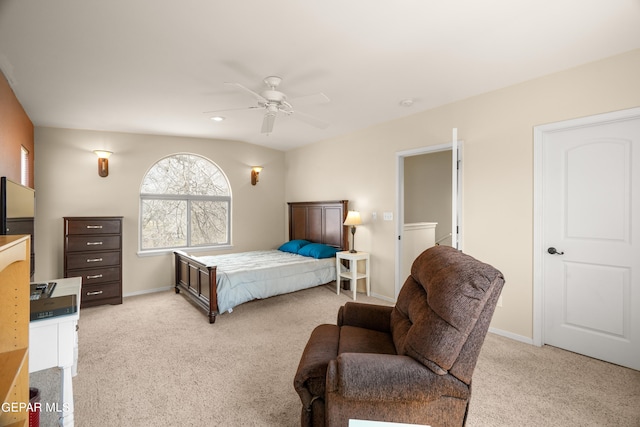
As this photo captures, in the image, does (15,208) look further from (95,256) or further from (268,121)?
(95,256)

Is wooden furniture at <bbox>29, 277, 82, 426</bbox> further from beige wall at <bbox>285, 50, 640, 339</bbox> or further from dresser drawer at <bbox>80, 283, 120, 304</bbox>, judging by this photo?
beige wall at <bbox>285, 50, 640, 339</bbox>

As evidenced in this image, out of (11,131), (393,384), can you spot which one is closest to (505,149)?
(393,384)

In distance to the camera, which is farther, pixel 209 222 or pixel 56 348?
pixel 209 222

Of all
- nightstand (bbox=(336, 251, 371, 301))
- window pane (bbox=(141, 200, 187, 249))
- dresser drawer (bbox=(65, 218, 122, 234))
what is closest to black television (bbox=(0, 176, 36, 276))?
dresser drawer (bbox=(65, 218, 122, 234))

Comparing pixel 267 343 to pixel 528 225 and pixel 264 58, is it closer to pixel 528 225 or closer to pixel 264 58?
pixel 264 58

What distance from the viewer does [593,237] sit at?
256cm

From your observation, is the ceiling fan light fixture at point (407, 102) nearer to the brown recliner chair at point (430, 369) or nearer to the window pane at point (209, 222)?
the brown recliner chair at point (430, 369)

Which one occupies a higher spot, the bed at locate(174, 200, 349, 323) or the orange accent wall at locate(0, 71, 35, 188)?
the orange accent wall at locate(0, 71, 35, 188)

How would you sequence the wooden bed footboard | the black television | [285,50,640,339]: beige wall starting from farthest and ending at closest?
the wooden bed footboard → [285,50,640,339]: beige wall → the black television

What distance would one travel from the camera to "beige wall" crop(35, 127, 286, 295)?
4027mm

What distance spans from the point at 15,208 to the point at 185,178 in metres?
3.22

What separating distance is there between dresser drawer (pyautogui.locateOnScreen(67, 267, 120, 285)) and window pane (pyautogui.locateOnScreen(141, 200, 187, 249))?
725mm

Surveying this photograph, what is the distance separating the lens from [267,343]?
2.88 m

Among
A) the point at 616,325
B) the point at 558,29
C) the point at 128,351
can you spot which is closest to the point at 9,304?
the point at 128,351
